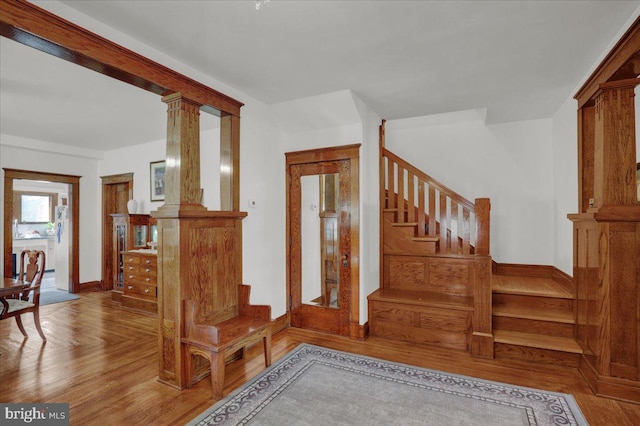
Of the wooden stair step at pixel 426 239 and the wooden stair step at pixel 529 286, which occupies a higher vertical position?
the wooden stair step at pixel 426 239

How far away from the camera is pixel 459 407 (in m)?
2.30

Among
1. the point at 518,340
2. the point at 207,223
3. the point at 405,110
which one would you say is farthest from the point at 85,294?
the point at 518,340

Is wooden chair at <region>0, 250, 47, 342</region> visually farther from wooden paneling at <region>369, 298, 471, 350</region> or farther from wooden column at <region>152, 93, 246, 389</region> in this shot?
wooden paneling at <region>369, 298, 471, 350</region>

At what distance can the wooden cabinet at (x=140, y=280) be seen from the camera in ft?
15.6

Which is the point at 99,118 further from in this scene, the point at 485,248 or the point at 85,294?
the point at 485,248

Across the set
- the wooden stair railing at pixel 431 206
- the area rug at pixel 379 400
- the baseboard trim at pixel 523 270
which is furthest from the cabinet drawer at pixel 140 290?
the baseboard trim at pixel 523 270

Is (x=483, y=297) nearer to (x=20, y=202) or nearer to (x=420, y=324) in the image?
(x=420, y=324)

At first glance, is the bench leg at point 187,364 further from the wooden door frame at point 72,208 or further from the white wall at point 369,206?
the wooden door frame at point 72,208

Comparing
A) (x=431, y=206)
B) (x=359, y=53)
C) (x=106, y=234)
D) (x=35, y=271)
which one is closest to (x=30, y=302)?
(x=35, y=271)

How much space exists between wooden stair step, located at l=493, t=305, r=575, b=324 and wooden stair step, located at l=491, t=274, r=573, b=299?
0.17 meters

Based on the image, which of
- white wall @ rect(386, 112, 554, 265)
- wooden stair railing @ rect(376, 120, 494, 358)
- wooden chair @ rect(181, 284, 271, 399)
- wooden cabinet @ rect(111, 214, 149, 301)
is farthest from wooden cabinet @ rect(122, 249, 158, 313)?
white wall @ rect(386, 112, 554, 265)

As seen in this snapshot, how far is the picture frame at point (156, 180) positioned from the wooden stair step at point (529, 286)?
5.41 meters

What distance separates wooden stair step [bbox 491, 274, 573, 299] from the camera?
3.40m

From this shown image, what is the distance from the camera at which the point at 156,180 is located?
5.61m
